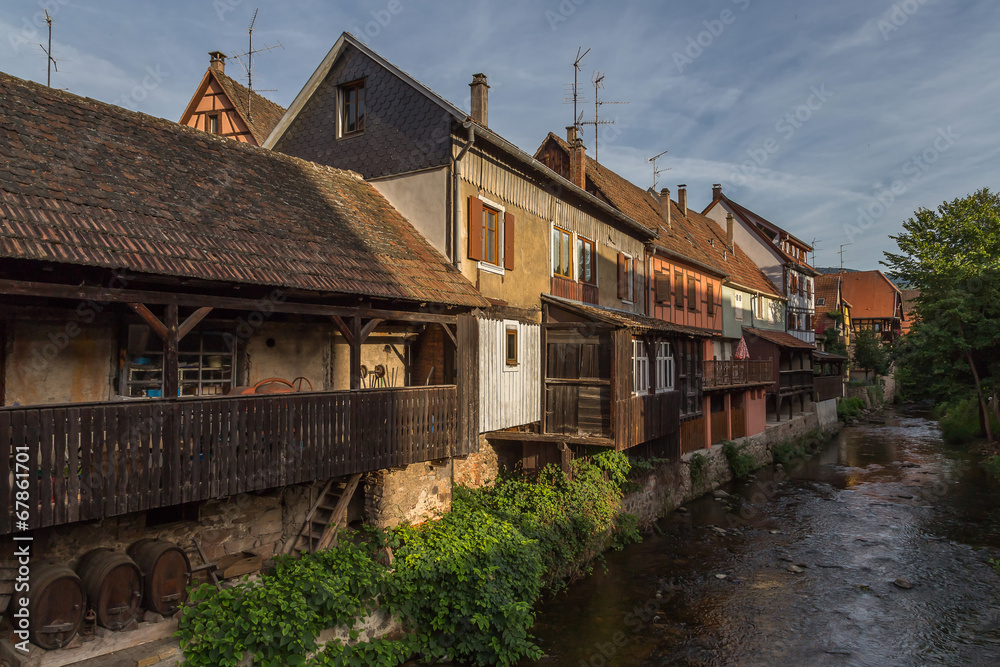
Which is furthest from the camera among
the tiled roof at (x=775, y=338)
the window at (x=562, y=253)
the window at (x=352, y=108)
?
the tiled roof at (x=775, y=338)

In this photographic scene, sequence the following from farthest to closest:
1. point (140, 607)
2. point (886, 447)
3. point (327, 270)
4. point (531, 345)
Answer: point (886, 447)
point (531, 345)
point (327, 270)
point (140, 607)

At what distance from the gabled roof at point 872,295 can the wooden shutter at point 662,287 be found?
4680 cm

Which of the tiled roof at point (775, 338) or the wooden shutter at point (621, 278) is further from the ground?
the wooden shutter at point (621, 278)

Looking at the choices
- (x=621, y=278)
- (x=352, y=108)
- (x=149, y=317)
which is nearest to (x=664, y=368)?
(x=621, y=278)

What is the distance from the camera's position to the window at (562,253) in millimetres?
14891

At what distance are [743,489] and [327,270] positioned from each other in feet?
61.3

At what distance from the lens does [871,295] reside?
6100 cm

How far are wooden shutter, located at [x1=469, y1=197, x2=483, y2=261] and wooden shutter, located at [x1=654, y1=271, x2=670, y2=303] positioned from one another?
1049 centimetres

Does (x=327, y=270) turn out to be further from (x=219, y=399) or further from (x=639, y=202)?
(x=639, y=202)

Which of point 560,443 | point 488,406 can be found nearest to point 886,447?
point 560,443

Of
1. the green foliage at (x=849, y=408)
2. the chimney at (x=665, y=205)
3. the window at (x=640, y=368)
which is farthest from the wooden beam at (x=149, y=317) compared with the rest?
the green foliage at (x=849, y=408)

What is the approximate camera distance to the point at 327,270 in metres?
8.49

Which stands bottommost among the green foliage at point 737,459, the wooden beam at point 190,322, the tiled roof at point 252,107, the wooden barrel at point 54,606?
the green foliage at point 737,459

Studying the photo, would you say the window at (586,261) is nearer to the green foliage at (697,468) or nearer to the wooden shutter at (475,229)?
the wooden shutter at (475,229)
